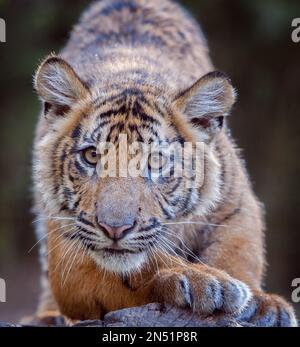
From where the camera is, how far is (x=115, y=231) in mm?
4766

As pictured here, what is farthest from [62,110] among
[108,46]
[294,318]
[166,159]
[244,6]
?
[244,6]

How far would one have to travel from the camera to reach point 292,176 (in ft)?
40.8

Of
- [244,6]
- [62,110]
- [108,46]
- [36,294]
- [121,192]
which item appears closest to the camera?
[121,192]

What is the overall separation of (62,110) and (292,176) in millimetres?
7196

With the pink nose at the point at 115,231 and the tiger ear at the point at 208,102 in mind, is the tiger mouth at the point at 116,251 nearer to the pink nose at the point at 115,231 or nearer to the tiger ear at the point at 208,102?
the pink nose at the point at 115,231

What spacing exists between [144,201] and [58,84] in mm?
1060

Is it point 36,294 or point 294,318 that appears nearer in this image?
point 294,318

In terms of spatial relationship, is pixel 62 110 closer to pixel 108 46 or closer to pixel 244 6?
pixel 108 46

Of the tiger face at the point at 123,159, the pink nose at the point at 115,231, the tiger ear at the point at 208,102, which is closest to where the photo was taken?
the pink nose at the point at 115,231

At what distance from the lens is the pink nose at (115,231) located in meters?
4.75

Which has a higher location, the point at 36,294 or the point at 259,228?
the point at 259,228

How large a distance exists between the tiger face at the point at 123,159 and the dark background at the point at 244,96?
268 inches
